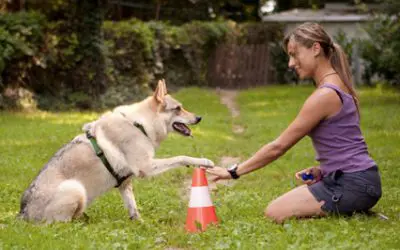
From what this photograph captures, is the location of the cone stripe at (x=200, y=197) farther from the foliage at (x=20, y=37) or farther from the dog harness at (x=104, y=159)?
the foliage at (x=20, y=37)

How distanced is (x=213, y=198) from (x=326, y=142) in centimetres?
263

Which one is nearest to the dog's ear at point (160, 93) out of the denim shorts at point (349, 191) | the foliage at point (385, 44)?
the denim shorts at point (349, 191)

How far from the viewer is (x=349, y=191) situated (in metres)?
7.17

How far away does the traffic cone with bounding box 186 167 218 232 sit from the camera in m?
7.21

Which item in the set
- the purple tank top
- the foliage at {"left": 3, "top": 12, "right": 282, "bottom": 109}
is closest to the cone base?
the purple tank top

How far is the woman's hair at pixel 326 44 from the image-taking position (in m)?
7.27

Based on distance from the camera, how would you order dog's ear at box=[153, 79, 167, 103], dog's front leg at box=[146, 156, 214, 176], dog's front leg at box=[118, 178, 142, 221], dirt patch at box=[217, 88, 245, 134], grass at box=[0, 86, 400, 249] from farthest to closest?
dirt patch at box=[217, 88, 245, 134], dog's ear at box=[153, 79, 167, 103], dog's front leg at box=[118, 178, 142, 221], dog's front leg at box=[146, 156, 214, 176], grass at box=[0, 86, 400, 249]

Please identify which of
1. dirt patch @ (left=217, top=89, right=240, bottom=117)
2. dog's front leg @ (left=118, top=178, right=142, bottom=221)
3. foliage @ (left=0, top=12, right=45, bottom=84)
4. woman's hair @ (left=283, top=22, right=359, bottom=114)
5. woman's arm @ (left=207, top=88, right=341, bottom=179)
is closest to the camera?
woman's arm @ (left=207, top=88, right=341, bottom=179)

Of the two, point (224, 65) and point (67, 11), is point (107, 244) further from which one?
point (224, 65)

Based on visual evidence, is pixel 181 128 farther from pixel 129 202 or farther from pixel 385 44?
pixel 385 44

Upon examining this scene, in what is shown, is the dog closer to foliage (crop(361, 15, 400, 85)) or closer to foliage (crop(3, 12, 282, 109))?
foliage (crop(3, 12, 282, 109))

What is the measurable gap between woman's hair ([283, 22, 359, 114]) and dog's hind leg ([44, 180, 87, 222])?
9.11 ft

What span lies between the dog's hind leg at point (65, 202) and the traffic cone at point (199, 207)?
3.96 feet

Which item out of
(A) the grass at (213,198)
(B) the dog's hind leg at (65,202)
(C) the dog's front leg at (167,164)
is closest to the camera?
(A) the grass at (213,198)
